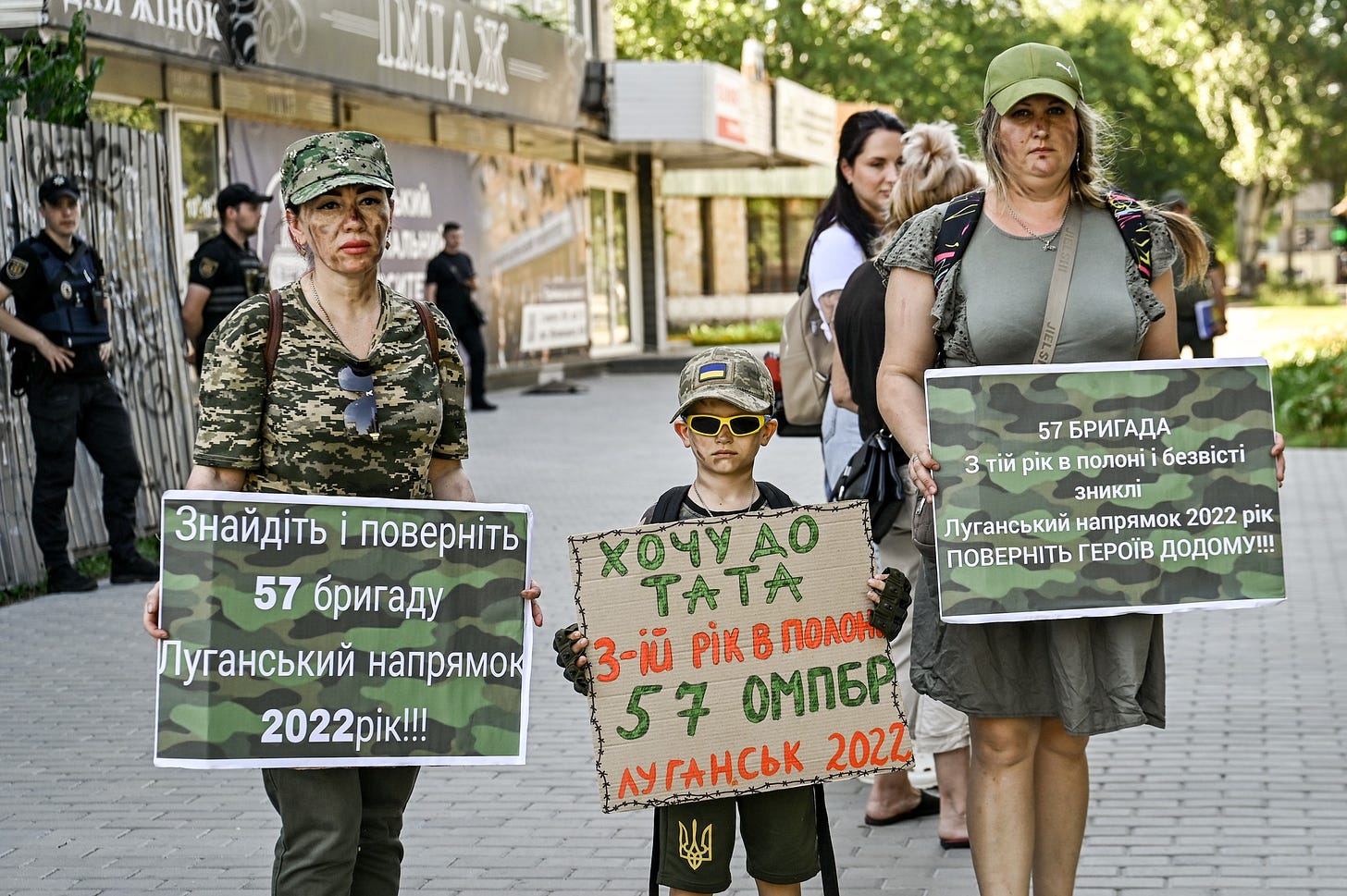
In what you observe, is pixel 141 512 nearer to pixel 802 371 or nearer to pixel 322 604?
Answer: pixel 802 371

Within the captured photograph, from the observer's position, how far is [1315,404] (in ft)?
57.9

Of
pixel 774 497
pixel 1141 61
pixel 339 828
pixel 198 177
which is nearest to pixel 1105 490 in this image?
pixel 774 497

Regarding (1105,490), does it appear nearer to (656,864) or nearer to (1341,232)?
(656,864)

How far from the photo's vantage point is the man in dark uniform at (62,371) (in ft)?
29.6

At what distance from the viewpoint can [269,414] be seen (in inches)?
144

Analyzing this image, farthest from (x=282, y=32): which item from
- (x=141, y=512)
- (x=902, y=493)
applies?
(x=902, y=493)

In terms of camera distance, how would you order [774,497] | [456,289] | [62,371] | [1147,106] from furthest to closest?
[1147,106]
[456,289]
[62,371]
[774,497]

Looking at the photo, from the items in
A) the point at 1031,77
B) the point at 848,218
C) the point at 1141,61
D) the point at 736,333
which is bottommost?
the point at 736,333

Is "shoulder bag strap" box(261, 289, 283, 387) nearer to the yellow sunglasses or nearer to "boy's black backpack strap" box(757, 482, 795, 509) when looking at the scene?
the yellow sunglasses

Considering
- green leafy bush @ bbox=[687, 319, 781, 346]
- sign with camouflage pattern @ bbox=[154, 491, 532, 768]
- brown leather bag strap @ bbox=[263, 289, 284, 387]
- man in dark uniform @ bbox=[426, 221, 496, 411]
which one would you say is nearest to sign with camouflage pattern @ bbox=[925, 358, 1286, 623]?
sign with camouflage pattern @ bbox=[154, 491, 532, 768]

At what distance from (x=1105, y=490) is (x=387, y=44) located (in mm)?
15824

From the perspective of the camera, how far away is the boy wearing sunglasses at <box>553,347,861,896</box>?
3.92 m

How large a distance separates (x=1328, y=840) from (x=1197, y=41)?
59565 mm

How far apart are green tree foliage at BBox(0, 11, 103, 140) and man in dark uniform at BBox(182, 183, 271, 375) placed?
130cm
